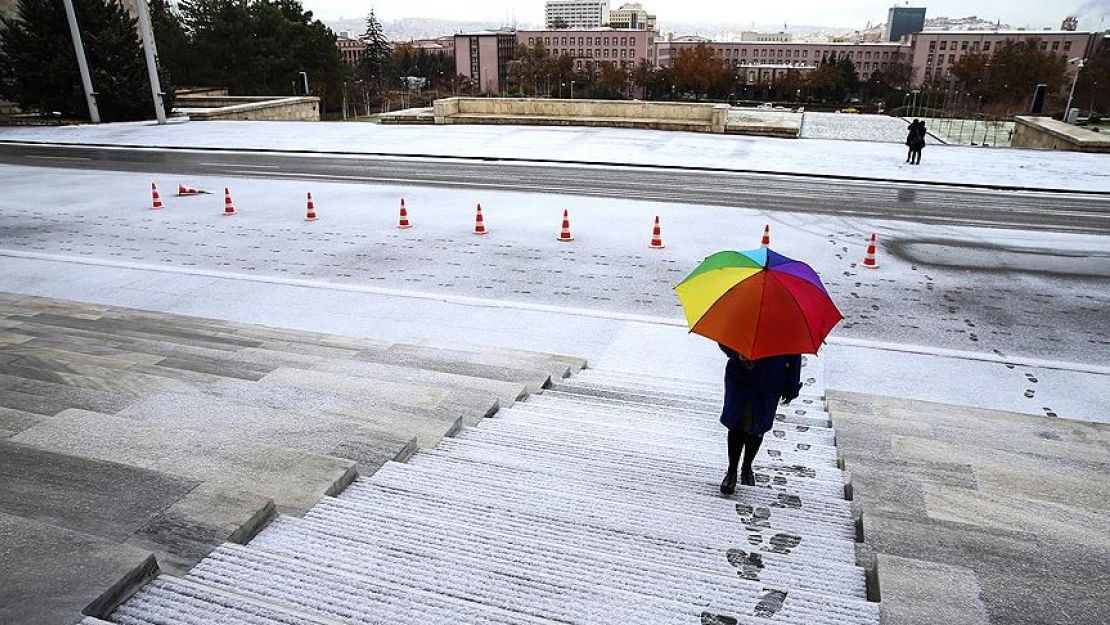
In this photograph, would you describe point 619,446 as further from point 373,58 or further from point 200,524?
point 373,58

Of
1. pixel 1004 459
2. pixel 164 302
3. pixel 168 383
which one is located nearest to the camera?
pixel 1004 459

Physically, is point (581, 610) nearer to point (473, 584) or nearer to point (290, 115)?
point (473, 584)

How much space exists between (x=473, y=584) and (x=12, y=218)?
17.8 meters

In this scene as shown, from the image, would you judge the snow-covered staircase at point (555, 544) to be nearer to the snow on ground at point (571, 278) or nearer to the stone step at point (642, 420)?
the stone step at point (642, 420)

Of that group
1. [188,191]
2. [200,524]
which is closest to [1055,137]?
[188,191]

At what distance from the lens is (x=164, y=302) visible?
1058 cm

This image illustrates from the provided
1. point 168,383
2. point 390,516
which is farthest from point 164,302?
point 390,516

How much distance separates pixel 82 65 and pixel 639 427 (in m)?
38.3

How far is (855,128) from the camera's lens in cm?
3956

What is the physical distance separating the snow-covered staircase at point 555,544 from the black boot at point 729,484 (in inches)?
2.6

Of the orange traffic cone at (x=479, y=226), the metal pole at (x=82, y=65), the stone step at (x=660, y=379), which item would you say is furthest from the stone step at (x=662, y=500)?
the metal pole at (x=82, y=65)

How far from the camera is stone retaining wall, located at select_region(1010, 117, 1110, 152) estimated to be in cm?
2864

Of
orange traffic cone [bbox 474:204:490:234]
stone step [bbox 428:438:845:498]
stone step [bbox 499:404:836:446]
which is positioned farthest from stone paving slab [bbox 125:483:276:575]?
orange traffic cone [bbox 474:204:490:234]

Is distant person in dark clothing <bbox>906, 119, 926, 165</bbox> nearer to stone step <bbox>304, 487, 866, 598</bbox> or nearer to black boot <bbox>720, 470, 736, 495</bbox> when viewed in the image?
black boot <bbox>720, 470, 736, 495</bbox>
